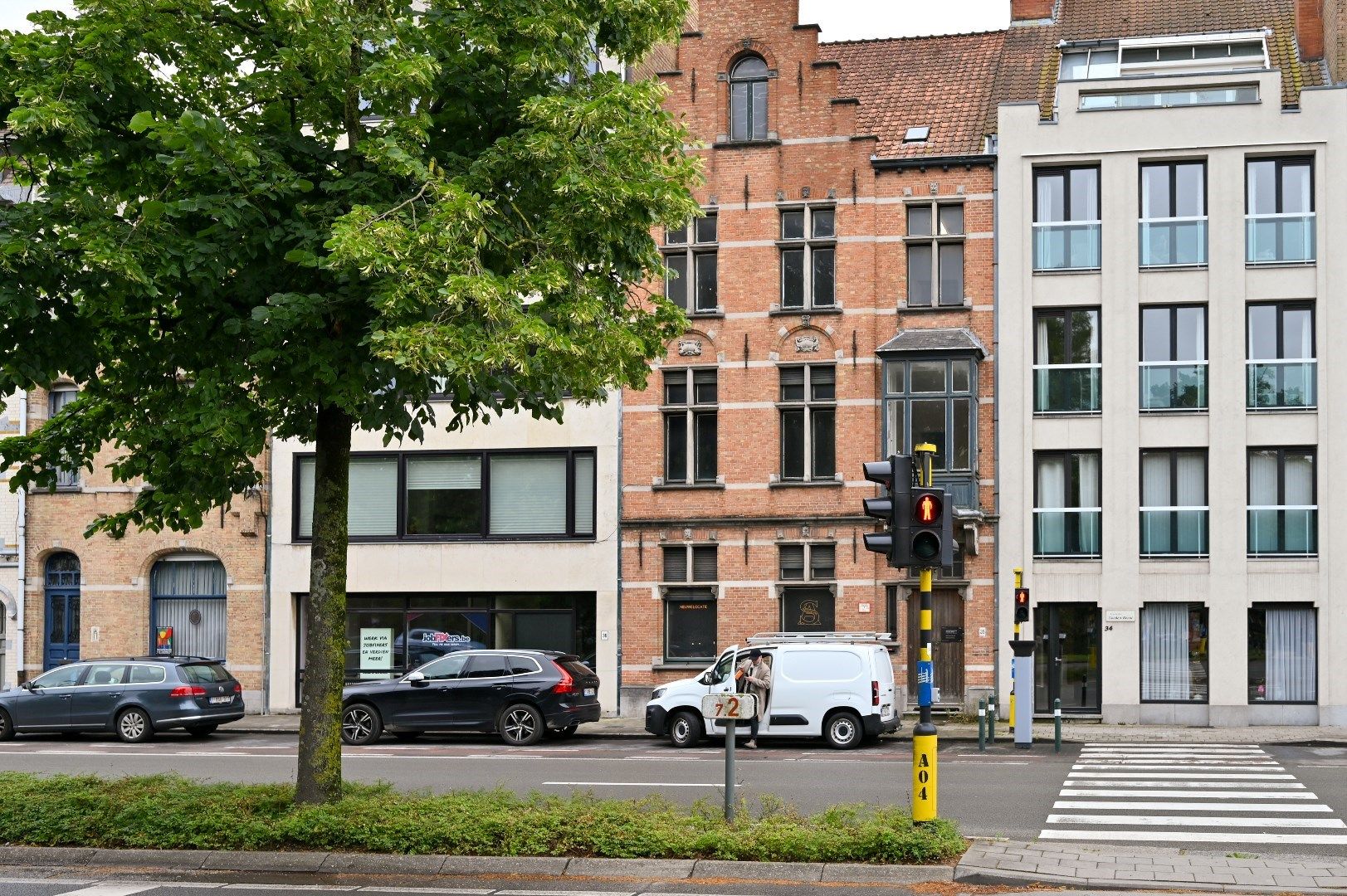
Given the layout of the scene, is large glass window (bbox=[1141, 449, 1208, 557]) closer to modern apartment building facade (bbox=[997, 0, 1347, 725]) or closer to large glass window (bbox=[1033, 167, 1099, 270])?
modern apartment building facade (bbox=[997, 0, 1347, 725])

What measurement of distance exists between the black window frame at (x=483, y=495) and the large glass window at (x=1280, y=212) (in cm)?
1344

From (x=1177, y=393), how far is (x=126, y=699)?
65.7 feet

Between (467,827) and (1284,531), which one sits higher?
(1284,531)

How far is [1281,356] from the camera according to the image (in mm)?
29609

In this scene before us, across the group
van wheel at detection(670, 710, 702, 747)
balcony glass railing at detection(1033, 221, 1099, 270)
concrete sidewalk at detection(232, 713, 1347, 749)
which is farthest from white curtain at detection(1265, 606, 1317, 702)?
van wheel at detection(670, 710, 702, 747)

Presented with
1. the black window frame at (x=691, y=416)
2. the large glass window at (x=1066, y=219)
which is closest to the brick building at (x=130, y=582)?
the black window frame at (x=691, y=416)

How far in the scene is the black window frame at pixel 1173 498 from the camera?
29531 mm

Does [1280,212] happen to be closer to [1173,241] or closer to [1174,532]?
[1173,241]

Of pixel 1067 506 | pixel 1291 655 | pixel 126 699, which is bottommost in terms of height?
pixel 126 699

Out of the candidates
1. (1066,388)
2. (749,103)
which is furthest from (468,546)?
(1066,388)

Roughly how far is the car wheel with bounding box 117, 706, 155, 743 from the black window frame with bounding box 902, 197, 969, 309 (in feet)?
52.5

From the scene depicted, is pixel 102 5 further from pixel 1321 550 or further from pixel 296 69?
pixel 1321 550

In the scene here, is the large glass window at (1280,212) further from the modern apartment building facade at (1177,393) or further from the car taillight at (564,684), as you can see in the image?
the car taillight at (564,684)

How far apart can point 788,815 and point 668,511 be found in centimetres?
1863
